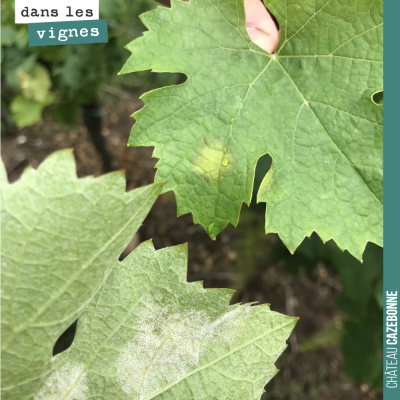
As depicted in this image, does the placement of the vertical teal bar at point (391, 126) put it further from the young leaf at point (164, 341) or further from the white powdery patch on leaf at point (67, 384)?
the white powdery patch on leaf at point (67, 384)

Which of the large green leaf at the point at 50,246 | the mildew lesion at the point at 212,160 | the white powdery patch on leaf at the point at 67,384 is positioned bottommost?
the white powdery patch on leaf at the point at 67,384

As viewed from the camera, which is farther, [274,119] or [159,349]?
[274,119]

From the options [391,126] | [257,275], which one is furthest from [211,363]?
[257,275]

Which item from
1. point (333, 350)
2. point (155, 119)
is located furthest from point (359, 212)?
point (333, 350)

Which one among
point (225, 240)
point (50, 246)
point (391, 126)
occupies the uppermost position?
point (391, 126)

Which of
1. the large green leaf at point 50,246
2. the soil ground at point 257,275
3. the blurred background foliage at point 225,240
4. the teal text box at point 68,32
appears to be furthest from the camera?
the soil ground at point 257,275

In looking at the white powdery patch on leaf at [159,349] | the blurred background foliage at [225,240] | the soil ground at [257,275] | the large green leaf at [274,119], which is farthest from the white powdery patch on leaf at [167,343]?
the soil ground at [257,275]

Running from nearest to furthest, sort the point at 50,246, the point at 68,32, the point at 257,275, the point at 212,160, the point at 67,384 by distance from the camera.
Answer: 1. the point at 50,246
2. the point at 67,384
3. the point at 212,160
4. the point at 68,32
5. the point at 257,275

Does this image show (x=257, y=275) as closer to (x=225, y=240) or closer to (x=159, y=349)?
(x=225, y=240)
